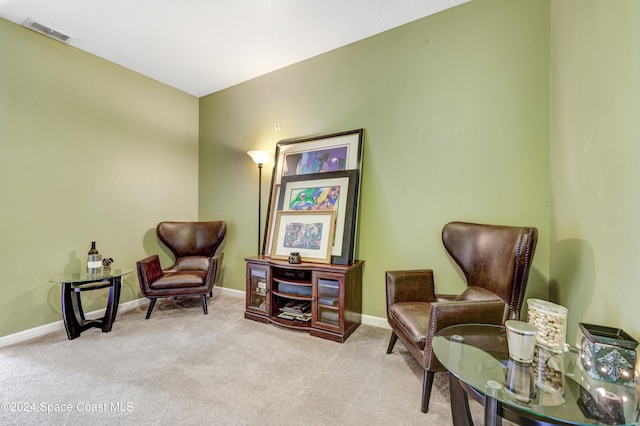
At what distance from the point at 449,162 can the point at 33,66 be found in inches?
164

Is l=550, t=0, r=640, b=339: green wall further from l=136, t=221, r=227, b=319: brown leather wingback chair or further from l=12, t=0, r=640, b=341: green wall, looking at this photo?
l=136, t=221, r=227, b=319: brown leather wingback chair

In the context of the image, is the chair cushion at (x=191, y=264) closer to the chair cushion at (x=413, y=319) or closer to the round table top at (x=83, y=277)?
the round table top at (x=83, y=277)

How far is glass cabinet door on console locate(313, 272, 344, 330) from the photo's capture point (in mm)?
2498

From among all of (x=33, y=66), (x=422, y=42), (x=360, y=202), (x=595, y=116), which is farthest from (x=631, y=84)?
(x=33, y=66)

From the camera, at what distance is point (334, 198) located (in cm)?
288

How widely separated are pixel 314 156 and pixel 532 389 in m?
2.64

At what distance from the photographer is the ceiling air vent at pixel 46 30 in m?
2.52

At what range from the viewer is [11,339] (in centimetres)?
245

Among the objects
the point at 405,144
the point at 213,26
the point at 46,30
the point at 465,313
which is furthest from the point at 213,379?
the point at 46,30

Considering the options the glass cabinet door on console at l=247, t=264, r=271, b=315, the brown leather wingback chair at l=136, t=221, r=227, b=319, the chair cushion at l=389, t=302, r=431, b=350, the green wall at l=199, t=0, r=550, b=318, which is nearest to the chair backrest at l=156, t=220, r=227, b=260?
the brown leather wingback chair at l=136, t=221, r=227, b=319

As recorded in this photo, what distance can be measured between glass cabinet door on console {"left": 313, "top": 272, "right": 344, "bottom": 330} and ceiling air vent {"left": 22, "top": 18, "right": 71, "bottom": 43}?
139 inches

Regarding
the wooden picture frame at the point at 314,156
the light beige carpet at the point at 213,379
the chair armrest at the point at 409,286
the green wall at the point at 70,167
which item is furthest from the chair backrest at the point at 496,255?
the green wall at the point at 70,167

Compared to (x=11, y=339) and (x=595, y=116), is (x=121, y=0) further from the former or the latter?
(x=595, y=116)

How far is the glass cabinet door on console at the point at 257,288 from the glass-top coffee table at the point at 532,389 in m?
1.91
